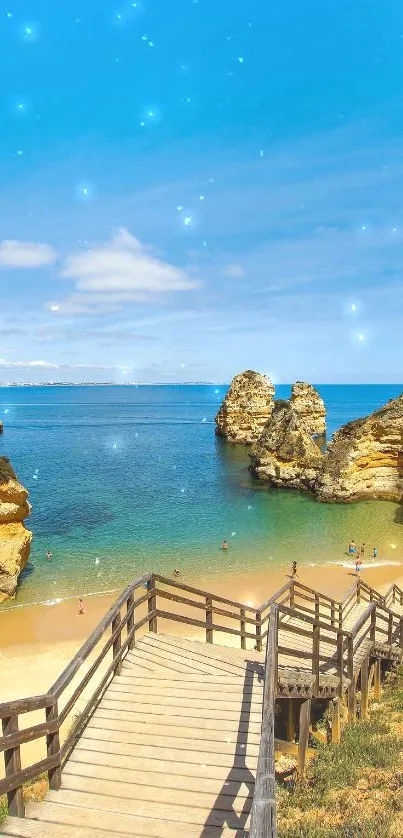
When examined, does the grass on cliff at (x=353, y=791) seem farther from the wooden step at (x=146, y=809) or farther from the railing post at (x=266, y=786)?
the railing post at (x=266, y=786)

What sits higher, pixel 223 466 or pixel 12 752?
pixel 12 752

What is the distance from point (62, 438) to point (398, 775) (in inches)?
3790

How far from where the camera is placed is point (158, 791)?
5.14 meters

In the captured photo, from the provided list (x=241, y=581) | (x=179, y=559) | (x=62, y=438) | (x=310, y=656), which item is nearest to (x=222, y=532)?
(x=179, y=559)

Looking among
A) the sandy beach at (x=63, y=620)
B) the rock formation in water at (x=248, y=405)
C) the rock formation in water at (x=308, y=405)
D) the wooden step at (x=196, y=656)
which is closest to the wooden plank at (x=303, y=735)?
the wooden step at (x=196, y=656)

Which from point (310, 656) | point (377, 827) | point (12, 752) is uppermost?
point (12, 752)

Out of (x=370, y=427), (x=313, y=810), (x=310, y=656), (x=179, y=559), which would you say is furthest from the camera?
(x=370, y=427)

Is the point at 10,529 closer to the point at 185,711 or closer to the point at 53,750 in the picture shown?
the point at 185,711

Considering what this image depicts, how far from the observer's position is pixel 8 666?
1831cm

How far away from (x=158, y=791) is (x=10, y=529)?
20.8 meters

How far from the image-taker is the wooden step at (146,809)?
4.70 m

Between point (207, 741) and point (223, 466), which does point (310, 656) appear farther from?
point (223, 466)

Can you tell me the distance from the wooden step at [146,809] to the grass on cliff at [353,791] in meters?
2.13

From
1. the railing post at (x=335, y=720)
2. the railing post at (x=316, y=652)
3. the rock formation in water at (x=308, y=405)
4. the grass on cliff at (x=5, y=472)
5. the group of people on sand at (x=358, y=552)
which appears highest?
the rock formation in water at (x=308, y=405)
